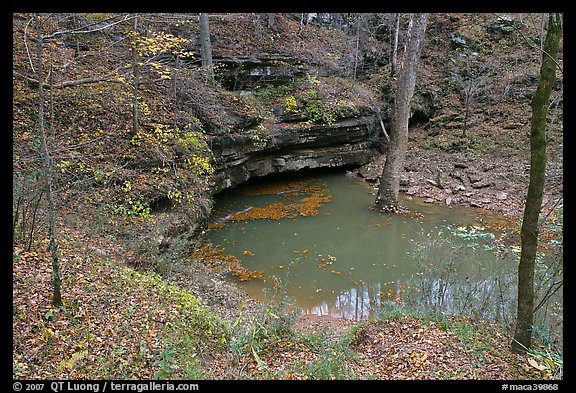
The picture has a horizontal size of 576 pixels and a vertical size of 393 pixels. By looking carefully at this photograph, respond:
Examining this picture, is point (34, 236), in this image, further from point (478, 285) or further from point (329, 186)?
point (329, 186)

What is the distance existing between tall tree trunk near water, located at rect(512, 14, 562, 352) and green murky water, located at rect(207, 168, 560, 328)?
1.49m

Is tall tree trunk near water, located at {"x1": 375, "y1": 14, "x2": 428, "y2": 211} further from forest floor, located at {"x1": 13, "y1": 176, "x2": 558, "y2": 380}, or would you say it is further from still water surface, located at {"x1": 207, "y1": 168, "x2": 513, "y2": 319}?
forest floor, located at {"x1": 13, "y1": 176, "x2": 558, "y2": 380}

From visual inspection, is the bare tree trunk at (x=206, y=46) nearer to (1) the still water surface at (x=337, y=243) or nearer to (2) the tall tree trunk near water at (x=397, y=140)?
(1) the still water surface at (x=337, y=243)

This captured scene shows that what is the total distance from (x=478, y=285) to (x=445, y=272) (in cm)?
62

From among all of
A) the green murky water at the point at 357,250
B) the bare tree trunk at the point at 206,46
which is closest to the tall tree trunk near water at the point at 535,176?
the green murky water at the point at 357,250

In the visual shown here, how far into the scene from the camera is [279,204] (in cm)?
1358

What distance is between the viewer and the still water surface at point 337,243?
7.90 metres

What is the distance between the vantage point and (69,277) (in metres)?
5.34

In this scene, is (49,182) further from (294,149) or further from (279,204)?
(294,149)

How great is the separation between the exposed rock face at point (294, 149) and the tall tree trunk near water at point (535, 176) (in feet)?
32.6

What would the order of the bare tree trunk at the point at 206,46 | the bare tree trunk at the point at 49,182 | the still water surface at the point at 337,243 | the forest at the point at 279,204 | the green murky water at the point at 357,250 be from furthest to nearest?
the bare tree trunk at the point at 206,46
the still water surface at the point at 337,243
the green murky water at the point at 357,250
the forest at the point at 279,204
the bare tree trunk at the point at 49,182

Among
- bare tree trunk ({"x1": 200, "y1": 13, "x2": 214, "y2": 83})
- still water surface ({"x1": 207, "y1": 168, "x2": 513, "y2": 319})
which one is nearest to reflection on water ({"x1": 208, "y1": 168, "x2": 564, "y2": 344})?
still water surface ({"x1": 207, "y1": 168, "x2": 513, "y2": 319})

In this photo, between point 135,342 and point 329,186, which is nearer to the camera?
point 135,342
